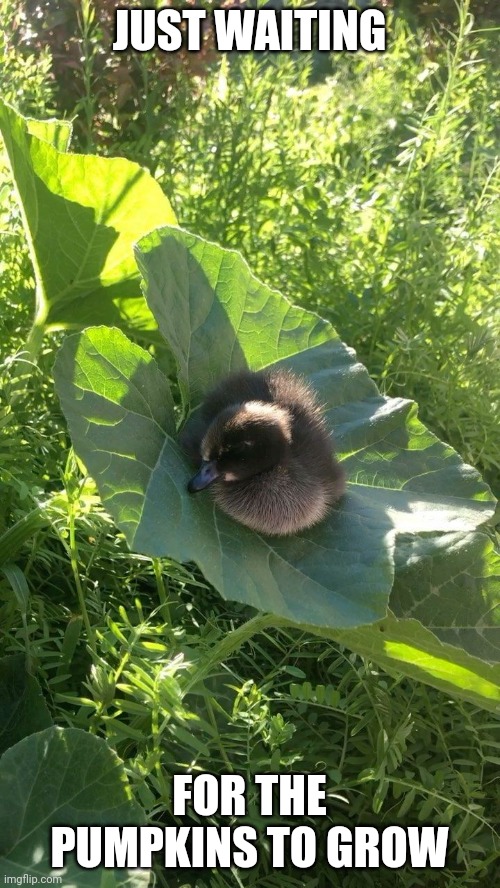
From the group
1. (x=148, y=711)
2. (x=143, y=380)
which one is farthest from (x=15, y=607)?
(x=143, y=380)

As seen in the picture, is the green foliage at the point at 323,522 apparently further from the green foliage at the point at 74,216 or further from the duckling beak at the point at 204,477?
the green foliage at the point at 74,216

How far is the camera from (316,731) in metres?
1.52

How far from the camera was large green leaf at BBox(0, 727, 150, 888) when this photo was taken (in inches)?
47.8

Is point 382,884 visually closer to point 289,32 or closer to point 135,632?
point 135,632

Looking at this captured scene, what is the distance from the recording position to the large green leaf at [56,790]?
1214 mm

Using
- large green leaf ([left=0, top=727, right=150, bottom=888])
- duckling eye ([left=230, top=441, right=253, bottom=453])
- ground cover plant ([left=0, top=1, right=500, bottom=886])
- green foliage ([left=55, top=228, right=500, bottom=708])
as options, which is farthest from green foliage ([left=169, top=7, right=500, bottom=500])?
large green leaf ([left=0, top=727, right=150, bottom=888])

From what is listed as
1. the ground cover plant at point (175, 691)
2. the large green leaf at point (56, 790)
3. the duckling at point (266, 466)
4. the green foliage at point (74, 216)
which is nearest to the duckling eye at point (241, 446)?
the duckling at point (266, 466)

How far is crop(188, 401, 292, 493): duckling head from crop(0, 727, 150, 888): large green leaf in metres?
0.39

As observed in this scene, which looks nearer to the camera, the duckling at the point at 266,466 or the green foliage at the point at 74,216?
the duckling at the point at 266,466

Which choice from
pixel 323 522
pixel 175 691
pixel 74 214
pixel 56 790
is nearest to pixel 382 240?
pixel 74 214
